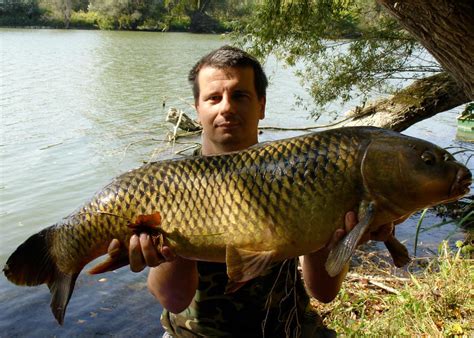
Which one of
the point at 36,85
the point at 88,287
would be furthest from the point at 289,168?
the point at 36,85

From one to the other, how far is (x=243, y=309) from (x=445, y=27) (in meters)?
2.30

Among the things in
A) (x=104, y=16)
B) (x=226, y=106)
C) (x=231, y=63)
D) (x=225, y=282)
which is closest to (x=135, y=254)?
(x=225, y=282)

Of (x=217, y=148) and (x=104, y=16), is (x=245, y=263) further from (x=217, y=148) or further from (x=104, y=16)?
(x=104, y=16)

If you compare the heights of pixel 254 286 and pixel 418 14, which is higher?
pixel 418 14

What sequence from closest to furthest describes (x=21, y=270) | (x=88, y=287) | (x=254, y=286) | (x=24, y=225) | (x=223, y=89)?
1. (x=21, y=270)
2. (x=254, y=286)
3. (x=223, y=89)
4. (x=88, y=287)
5. (x=24, y=225)

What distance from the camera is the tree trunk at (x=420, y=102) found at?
667cm

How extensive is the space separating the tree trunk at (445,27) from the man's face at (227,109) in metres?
1.47

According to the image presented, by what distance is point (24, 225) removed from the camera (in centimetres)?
621

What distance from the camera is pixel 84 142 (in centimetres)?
1005

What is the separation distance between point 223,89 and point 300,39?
518 cm

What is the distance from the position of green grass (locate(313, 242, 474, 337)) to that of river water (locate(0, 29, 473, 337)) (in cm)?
167

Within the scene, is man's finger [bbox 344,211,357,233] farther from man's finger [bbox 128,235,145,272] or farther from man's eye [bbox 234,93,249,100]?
man's eye [bbox 234,93,249,100]

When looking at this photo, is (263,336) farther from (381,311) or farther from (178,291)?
(381,311)

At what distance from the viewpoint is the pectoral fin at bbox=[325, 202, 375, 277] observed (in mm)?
1571
